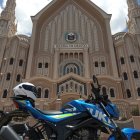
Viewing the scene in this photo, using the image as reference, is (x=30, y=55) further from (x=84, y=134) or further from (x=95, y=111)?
(x=84, y=134)

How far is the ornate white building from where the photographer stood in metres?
28.2

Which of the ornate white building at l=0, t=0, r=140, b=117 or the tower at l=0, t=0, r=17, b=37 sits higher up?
the tower at l=0, t=0, r=17, b=37

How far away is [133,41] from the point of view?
106 ft

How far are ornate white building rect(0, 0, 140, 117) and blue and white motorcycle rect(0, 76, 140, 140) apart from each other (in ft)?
71.2

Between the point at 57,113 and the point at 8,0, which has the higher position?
the point at 8,0

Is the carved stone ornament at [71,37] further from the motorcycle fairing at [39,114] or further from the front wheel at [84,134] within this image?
the front wheel at [84,134]

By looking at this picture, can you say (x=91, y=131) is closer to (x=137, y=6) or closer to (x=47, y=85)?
(x=47, y=85)

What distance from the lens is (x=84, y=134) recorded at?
364 cm

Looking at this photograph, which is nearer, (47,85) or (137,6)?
(47,85)

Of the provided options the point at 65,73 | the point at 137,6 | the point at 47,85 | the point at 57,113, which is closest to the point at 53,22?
the point at 65,73

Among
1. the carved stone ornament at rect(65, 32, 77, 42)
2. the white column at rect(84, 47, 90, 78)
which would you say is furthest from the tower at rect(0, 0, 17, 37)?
the white column at rect(84, 47, 90, 78)

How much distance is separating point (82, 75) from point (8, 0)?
75.4ft

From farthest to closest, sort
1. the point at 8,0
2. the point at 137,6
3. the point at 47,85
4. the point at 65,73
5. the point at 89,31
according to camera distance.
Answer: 1. the point at 8,0
2. the point at 137,6
3. the point at 89,31
4. the point at 65,73
5. the point at 47,85

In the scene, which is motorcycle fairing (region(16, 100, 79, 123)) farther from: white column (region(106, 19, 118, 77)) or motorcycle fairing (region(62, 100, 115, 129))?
white column (region(106, 19, 118, 77))
